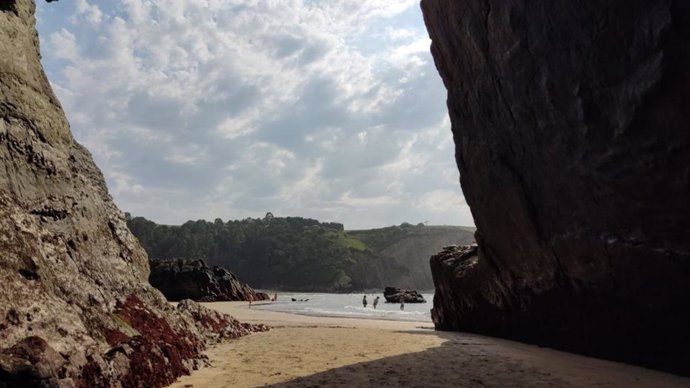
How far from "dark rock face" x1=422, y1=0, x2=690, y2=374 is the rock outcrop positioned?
33.5ft

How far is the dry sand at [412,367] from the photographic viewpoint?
920 centimetres

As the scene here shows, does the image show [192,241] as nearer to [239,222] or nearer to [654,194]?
[239,222]

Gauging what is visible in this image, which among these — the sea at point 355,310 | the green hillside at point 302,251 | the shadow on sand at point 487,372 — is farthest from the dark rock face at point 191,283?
the green hillside at point 302,251

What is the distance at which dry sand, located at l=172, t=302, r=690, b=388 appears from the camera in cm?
920

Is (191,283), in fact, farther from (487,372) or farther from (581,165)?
(581,165)

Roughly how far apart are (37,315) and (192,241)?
143m

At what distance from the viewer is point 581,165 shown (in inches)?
460

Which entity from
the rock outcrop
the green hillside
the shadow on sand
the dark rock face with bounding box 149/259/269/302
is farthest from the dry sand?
the green hillside

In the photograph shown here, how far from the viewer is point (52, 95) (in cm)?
1134

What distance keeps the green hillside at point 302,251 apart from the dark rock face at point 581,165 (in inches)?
4616

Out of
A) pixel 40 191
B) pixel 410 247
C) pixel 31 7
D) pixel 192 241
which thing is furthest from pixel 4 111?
pixel 410 247

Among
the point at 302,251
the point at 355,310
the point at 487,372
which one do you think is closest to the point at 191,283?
the point at 355,310

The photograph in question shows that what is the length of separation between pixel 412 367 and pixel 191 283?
51242 millimetres

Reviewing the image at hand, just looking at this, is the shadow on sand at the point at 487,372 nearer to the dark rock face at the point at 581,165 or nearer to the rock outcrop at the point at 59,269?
the dark rock face at the point at 581,165
